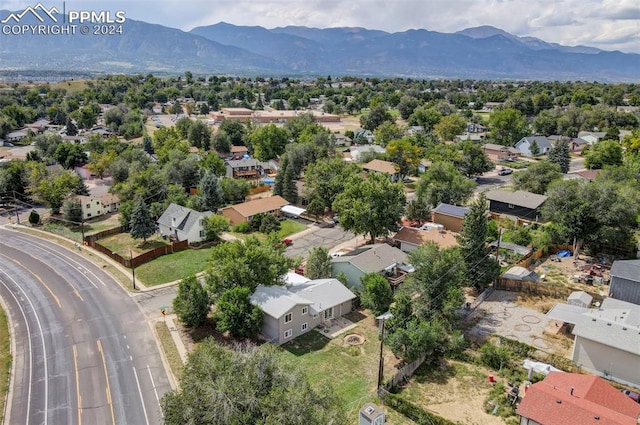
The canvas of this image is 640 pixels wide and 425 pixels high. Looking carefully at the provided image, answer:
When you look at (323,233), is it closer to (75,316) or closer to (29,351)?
(75,316)

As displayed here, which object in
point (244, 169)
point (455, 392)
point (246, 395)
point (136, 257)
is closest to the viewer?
point (246, 395)

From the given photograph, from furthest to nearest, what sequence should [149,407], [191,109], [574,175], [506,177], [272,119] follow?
[191,109], [272,119], [506,177], [574,175], [149,407]

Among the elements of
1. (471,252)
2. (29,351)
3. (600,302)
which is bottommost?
(29,351)

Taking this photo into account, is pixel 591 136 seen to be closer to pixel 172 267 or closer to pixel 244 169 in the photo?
pixel 244 169

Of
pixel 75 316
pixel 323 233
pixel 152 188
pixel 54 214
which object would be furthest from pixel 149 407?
pixel 54 214

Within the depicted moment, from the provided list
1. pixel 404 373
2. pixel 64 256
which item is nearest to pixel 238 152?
pixel 64 256

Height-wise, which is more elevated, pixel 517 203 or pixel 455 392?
pixel 517 203

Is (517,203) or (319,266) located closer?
(319,266)
